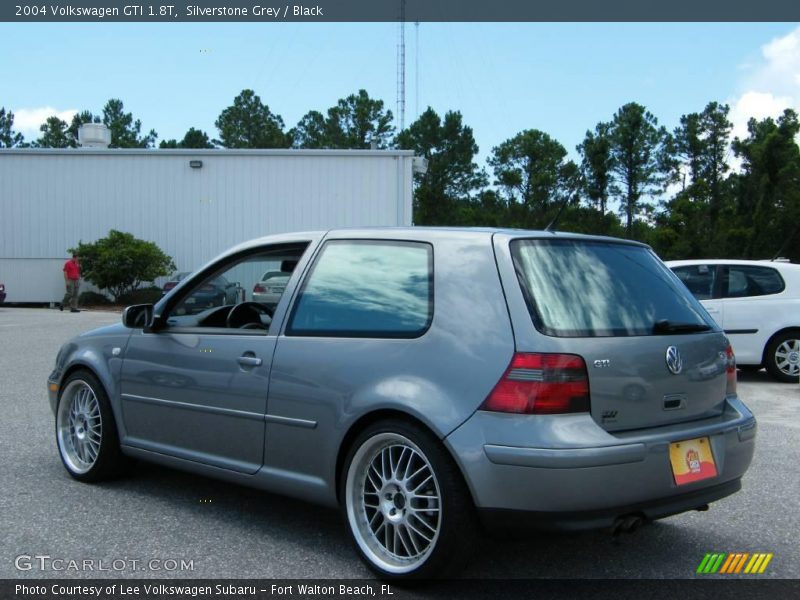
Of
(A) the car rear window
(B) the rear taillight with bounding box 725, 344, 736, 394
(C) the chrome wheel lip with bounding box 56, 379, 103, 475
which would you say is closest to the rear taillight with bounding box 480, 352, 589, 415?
(A) the car rear window

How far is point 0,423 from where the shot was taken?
23.6 feet

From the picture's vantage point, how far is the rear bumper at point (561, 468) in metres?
3.25

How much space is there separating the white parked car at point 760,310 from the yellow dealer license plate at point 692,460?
24.2 ft

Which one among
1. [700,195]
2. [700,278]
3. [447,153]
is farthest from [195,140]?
[700,278]

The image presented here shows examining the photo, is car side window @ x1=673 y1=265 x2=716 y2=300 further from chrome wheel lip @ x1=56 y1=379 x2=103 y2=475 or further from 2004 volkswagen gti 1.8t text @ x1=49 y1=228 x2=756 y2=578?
chrome wheel lip @ x1=56 y1=379 x2=103 y2=475

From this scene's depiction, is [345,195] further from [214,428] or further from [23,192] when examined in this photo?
[214,428]

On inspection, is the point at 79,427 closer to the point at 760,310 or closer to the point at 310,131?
the point at 760,310

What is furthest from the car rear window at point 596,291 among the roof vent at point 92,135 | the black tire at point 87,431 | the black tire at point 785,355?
the roof vent at point 92,135

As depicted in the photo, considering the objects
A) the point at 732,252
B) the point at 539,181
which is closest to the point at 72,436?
the point at 539,181

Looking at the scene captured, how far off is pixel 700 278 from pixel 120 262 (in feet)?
72.4

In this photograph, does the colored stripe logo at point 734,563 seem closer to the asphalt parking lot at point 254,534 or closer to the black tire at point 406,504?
the asphalt parking lot at point 254,534

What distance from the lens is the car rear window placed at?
3535 mm

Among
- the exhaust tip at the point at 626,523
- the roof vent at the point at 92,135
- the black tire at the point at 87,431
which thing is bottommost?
the black tire at the point at 87,431

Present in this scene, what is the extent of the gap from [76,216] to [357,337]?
1158 inches
